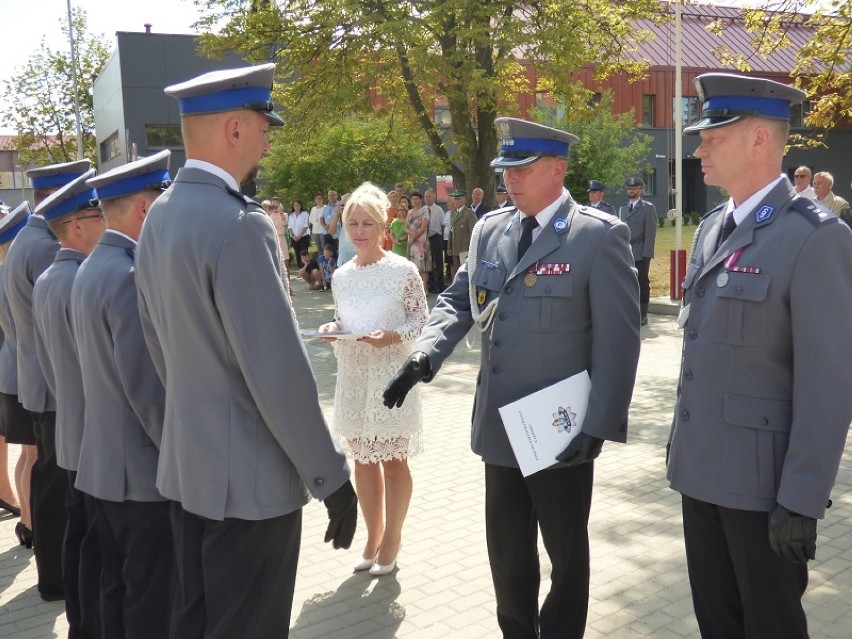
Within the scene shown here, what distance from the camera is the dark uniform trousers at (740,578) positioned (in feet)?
8.70

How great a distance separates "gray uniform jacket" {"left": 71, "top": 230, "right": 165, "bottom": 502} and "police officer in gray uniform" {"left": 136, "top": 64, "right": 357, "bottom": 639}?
15.5 inches

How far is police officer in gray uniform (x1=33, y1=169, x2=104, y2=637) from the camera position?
3.58 meters

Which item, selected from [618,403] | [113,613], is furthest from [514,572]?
[113,613]

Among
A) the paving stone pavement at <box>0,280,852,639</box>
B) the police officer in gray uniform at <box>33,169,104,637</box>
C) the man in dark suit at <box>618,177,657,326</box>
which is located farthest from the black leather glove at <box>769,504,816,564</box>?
the man in dark suit at <box>618,177,657,326</box>

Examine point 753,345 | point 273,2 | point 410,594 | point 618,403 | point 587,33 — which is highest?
point 273,2

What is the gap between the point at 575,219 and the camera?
11.1ft

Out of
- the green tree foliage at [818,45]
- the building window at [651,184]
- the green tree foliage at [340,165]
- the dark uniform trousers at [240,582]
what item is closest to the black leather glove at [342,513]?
the dark uniform trousers at [240,582]

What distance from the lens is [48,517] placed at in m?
4.56

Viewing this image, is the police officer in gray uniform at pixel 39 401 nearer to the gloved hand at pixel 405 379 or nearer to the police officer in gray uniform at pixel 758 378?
the gloved hand at pixel 405 379

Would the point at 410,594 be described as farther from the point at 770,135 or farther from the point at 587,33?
the point at 587,33

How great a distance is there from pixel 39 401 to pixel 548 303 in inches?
105

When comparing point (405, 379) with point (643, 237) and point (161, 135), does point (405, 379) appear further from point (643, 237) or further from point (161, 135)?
point (161, 135)

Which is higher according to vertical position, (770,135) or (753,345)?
(770,135)

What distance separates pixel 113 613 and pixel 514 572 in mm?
1553
